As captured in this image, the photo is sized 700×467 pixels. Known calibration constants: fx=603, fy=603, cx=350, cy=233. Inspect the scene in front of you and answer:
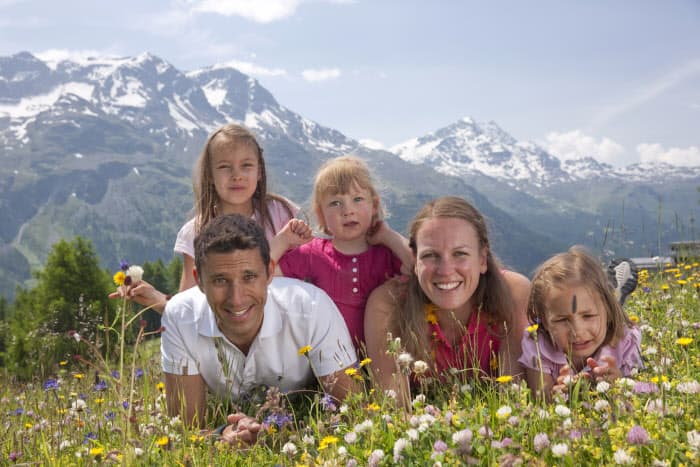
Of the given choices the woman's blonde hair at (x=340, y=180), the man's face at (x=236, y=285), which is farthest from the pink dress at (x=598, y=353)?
the woman's blonde hair at (x=340, y=180)

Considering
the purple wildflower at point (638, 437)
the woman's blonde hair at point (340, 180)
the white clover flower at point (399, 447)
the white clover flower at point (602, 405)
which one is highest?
the woman's blonde hair at point (340, 180)

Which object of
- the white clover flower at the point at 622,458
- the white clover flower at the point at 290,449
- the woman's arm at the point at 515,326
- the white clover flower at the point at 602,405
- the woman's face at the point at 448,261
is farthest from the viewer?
the woman's arm at the point at 515,326

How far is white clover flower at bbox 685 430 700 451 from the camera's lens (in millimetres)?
2365

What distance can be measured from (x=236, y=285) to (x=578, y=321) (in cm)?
259

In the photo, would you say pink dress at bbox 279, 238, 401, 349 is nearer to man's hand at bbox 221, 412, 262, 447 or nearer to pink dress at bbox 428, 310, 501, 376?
pink dress at bbox 428, 310, 501, 376

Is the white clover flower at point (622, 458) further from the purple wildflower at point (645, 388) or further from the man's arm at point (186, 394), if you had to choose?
the man's arm at point (186, 394)

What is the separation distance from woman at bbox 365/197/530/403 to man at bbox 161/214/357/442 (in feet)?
1.40

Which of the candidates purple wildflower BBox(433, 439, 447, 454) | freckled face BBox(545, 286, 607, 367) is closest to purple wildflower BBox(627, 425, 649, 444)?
purple wildflower BBox(433, 439, 447, 454)

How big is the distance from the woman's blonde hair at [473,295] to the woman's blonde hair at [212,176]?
7.64ft

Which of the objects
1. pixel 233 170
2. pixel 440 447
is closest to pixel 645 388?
pixel 440 447

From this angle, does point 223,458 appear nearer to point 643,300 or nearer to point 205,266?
point 205,266

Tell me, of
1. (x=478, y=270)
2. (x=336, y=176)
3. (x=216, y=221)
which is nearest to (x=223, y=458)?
(x=216, y=221)

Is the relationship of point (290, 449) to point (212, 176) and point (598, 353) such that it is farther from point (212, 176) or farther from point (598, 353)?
point (212, 176)

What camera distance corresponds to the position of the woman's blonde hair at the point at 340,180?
603cm
